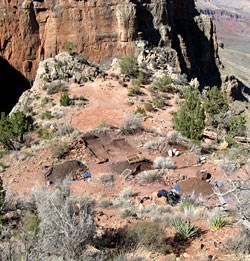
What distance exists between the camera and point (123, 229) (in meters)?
10.6

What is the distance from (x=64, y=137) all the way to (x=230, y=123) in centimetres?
978

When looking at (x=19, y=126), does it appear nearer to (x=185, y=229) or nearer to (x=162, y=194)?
(x=162, y=194)

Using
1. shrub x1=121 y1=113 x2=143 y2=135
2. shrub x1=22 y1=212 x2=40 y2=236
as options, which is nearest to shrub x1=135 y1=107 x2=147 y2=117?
shrub x1=121 y1=113 x2=143 y2=135

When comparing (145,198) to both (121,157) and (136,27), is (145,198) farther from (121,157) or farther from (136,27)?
(136,27)

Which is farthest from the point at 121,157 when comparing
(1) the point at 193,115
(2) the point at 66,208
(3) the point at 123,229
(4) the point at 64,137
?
(2) the point at 66,208

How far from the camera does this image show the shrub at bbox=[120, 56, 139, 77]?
29047 mm

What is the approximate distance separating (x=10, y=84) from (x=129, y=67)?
9.79 metres

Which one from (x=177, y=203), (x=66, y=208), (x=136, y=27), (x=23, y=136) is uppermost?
(x=136, y=27)

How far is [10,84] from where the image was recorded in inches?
1251

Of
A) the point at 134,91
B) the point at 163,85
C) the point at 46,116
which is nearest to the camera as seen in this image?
the point at 46,116

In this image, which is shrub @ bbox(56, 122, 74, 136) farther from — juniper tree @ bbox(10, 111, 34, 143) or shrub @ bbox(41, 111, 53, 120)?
shrub @ bbox(41, 111, 53, 120)

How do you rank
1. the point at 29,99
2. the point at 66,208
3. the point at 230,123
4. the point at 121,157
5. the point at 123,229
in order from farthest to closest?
the point at 29,99 < the point at 230,123 < the point at 121,157 < the point at 123,229 < the point at 66,208

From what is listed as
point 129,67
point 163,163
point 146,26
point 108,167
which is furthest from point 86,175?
point 146,26

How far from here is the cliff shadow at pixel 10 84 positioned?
3131 centimetres
